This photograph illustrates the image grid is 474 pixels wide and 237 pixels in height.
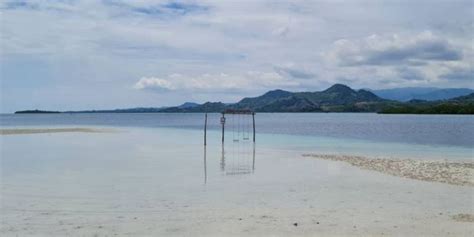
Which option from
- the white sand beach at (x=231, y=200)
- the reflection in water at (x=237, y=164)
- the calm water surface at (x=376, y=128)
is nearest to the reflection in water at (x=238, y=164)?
the reflection in water at (x=237, y=164)

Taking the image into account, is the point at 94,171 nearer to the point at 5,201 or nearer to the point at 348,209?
the point at 5,201

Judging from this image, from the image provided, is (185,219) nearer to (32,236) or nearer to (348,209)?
(32,236)

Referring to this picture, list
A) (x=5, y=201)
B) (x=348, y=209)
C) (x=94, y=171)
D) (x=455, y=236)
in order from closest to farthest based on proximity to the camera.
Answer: (x=455, y=236) → (x=348, y=209) → (x=5, y=201) → (x=94, y=171)

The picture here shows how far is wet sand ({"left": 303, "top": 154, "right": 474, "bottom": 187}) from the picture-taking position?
19456 mm

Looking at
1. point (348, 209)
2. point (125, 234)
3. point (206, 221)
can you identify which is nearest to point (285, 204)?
point (348, 209)

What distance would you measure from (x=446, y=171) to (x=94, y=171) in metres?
15.0

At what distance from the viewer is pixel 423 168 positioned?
899 inches

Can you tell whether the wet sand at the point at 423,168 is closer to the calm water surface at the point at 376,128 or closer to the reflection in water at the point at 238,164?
the reflection in water at the point at 238,164

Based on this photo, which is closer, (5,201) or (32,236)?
(32,236)

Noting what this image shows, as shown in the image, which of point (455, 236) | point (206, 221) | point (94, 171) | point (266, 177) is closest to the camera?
point (455, 236)

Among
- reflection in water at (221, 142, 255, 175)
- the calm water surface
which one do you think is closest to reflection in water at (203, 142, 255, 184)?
reflection in water at (221, 142, 255, 175)

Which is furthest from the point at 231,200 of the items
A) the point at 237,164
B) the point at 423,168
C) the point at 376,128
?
the point at 376,128

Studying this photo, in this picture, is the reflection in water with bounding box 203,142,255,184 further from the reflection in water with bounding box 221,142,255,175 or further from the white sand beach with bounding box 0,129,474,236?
the white sand beach with bounding box 0,129,474,236

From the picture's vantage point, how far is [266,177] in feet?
67.9
